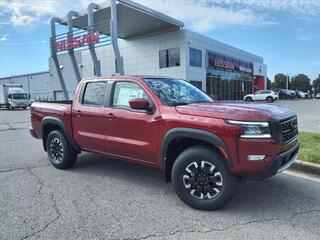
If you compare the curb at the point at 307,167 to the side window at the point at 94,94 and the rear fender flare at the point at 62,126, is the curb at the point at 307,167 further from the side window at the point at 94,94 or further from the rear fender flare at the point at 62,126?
the rear fender flare at the point at 62,126

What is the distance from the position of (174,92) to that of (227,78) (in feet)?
124

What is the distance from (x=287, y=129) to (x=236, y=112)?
825 mm

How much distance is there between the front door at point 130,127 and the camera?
4679 mm

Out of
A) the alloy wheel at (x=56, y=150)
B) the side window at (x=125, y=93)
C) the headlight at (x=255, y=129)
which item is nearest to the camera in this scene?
the headlight at (x=255, y=129)

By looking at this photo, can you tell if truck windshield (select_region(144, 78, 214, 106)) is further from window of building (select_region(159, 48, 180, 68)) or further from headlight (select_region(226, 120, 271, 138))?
window of building (select_region(159, 48, 180, 68))

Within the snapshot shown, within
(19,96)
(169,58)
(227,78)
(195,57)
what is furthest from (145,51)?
(19,96)

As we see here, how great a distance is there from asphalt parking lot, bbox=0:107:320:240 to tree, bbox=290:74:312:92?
331 feet

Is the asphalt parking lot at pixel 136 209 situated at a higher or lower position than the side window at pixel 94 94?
lower

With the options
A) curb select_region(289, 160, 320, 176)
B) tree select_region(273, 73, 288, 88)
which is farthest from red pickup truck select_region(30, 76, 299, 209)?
tree select_region(273, 73, 288, 88)

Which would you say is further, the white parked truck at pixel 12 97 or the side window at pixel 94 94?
the white parked truck at pixel 12 97

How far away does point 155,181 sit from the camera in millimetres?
5473

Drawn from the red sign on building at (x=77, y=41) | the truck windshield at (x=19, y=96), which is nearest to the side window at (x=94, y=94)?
the red sign on building at (x=77, y=41)

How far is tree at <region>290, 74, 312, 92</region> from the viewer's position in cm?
9769

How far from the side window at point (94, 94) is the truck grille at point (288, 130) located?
302 cm
